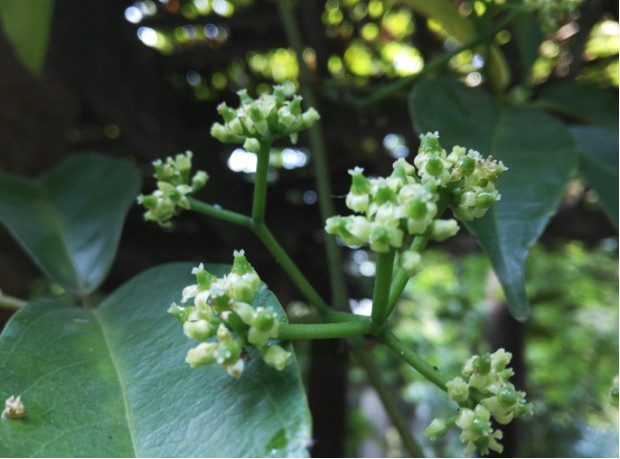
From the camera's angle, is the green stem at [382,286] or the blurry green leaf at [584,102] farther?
the blurry green leaf at [584,102]

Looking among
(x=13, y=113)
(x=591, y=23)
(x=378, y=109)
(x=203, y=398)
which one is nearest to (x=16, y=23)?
(x=13, y=113)

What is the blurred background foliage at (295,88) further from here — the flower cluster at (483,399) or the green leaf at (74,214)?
the flower cluster at (483,399)

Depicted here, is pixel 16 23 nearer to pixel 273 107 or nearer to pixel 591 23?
pixel 273 107

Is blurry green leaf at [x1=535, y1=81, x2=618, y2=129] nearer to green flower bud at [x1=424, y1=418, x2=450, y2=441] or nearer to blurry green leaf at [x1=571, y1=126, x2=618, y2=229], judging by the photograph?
blurry green leaf at [x1=571, y1=126, x2=618, y2=229]

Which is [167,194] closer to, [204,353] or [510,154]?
[204,353]

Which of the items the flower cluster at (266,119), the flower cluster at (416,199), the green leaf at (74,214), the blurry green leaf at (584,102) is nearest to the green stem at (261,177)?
the flower cluster at (266,119)

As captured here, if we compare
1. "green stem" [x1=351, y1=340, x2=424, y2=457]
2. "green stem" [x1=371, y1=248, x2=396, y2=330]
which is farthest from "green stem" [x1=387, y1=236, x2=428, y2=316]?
"green stem" [x1=351, y1=340, x2=424, y2=457]

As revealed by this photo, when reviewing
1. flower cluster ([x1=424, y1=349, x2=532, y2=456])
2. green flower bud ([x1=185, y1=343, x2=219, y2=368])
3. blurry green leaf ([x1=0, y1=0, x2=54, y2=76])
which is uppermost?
blurry green leaf ([x1=0, y1=0, x2=54, y2=76])
